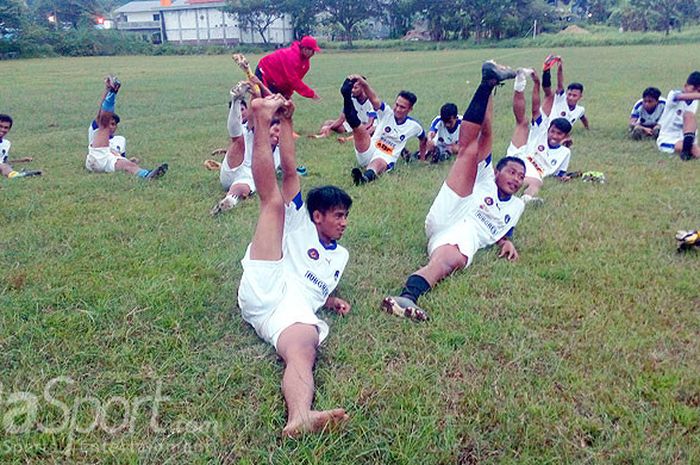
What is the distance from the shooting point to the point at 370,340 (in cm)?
358

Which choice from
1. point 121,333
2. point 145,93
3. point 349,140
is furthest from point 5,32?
point 121,333

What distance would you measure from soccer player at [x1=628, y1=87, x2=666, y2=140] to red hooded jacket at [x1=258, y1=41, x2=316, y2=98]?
17.9 feet

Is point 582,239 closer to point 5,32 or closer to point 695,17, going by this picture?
point 5,32

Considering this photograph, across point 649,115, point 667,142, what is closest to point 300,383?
point 667,142

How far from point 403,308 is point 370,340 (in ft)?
1.24

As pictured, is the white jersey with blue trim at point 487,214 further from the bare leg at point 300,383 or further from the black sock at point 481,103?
the bare leg at point 300,383

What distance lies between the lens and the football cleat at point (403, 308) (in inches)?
149

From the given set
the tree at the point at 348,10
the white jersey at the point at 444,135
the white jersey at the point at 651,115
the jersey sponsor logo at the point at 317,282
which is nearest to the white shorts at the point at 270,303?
the jersey sponsor logo at the point at 317,282

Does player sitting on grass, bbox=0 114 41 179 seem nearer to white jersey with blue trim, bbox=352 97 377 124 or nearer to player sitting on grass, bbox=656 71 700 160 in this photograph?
white jersey with blue trim, bbox=352 97 377 124

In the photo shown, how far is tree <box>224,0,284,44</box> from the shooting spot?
55844mm

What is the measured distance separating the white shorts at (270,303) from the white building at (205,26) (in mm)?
59960

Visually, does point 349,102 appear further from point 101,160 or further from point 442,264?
point 101,160

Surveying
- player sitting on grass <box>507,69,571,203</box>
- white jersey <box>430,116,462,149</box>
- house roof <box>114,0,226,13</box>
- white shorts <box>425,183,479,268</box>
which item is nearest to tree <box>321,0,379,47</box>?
house roof <box>114,0,226,13</box>

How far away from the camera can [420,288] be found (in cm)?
412
